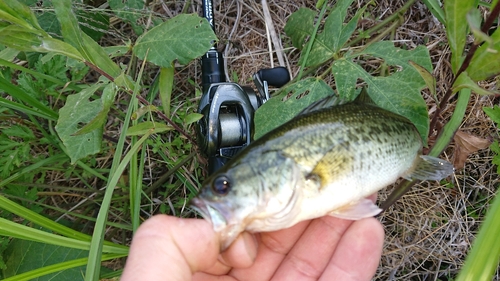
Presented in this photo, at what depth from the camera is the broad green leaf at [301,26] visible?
10.1ft

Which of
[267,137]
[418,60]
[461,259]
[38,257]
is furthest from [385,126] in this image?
[38,257]

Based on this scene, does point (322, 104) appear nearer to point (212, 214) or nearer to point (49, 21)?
point (212, 214)

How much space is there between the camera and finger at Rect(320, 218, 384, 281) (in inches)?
89.8

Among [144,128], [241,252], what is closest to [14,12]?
[144,128]

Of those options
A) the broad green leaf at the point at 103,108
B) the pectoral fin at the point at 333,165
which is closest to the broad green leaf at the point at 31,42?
the broad green leaf at the point at 103,108

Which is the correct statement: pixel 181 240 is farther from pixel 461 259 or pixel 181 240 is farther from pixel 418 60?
pixel 461 259

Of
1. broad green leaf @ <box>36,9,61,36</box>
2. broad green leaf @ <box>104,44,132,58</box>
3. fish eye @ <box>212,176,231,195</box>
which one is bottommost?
broad green leaf @ <box>36,9,61,36</box>

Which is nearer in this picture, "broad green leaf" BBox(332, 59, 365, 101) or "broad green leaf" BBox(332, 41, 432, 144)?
→ "broad green leaf" BBox(332, 41, 432, 144)

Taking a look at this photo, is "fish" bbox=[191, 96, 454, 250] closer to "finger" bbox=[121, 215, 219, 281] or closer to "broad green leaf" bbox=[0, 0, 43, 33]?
"finger" bbox=[121, 215, 219, 281]

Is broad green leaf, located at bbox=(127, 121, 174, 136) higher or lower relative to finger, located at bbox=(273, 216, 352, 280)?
higher

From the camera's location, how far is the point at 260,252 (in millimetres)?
2459

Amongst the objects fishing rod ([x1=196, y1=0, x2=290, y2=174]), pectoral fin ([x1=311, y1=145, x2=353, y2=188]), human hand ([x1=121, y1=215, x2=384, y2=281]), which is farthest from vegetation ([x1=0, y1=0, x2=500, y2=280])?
pectoral fin ([x1=311, y1=145, x2=353, y2=188])

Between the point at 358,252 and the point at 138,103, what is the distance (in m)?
1.89

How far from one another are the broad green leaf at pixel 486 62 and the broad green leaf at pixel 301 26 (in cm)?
123
